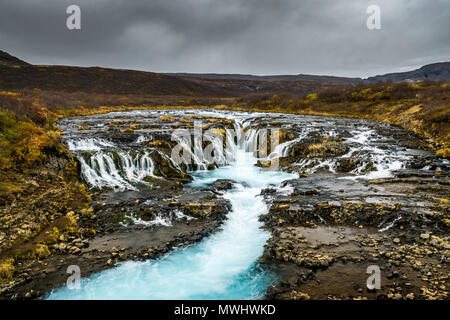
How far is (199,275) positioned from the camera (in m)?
7.45

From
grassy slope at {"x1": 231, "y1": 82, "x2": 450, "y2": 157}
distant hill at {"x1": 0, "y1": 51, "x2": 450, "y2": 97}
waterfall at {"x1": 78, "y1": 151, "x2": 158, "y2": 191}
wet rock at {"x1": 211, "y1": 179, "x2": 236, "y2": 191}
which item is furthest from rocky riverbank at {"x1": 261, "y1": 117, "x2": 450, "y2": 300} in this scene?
distant hill at {"x1": 0, "y1": 51, "x2": 450, "y2": 97}

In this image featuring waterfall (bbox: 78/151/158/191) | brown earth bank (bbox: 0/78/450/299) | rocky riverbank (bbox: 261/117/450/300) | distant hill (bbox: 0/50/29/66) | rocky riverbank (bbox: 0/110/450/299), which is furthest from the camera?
distant hill (bbox: 0/50/29/66)

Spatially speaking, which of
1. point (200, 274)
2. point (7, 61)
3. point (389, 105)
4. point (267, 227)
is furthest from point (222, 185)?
point (7, 61)

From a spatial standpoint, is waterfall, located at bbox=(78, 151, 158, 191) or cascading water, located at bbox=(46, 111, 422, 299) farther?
waterfall, located at bbox=(78, 151, 158, 191)

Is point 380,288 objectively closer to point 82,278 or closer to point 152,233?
point 152,233

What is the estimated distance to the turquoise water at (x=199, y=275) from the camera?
6.58 meters

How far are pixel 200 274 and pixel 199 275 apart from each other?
46 mm

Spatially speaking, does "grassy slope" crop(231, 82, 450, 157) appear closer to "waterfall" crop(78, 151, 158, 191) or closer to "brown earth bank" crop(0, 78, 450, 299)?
"brown earth bank" crop(0, 78, 450, 299)

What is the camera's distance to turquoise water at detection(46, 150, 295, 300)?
259 inches

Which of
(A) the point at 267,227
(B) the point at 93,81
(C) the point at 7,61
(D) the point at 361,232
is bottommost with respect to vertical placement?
(A) the point at 267,227

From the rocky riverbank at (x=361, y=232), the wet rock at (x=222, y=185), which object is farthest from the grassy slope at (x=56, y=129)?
the rocky riverbank at (x=361, y=232)

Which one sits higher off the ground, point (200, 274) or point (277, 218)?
point (277, 218)

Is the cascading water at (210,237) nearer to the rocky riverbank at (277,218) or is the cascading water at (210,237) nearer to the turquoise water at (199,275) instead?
the turquoise water at (199,275)

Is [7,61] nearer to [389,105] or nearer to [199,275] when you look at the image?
[389,105]
